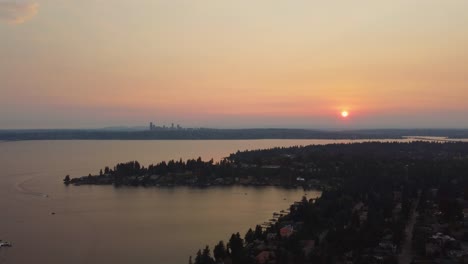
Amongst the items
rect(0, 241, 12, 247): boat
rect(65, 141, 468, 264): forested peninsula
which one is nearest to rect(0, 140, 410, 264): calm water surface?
rect(0, 241, 12, 247): boat

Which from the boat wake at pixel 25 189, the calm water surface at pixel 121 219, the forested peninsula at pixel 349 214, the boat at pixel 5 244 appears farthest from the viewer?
the boat wake at pixel 25 189

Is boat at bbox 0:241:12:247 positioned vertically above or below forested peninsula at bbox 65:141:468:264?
below

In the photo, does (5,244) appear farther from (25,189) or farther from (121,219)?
(25,189)

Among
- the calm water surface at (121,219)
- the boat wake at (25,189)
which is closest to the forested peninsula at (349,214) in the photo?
the calm water surface at (121,219)

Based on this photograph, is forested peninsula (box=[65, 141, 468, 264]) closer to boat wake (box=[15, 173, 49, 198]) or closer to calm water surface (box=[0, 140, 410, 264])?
calm water surface (box=[0, 140, 410, 264])

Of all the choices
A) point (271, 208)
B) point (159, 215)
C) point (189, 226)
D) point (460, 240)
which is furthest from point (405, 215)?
point (159, 215)

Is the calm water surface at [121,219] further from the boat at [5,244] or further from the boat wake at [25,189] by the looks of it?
the boat at [5,244]

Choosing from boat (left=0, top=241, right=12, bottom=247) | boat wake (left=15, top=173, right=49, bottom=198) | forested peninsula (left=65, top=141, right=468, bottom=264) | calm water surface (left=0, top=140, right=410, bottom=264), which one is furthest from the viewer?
boat wake (left=15, top=173, right=49, bottom=198)

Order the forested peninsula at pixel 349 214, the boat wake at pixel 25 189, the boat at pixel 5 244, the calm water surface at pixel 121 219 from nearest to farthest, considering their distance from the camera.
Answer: the forested peninsula at pixel 349 214 → the calm water surface at pixel 121 219 → the boat at pixel 5 244 → the boat wake at pixel 25 189
